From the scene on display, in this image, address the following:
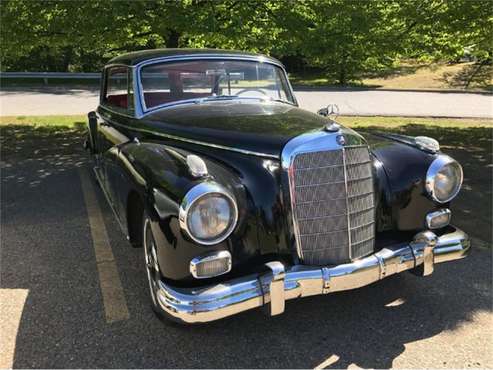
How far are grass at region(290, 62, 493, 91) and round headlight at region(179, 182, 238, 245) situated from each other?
73.0ft

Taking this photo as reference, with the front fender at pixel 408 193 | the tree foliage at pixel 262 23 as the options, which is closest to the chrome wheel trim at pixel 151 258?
the front fender at pixel 408 193

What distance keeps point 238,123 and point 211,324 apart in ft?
4.64

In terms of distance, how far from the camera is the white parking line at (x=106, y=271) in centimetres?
312

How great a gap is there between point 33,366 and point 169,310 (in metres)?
0.84

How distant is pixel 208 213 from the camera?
8.25 ft

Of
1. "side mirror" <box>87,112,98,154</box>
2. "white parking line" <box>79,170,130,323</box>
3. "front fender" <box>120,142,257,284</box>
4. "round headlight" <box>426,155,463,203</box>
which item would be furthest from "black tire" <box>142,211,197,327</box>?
"side mirror" <box>87,112,98,154</box>

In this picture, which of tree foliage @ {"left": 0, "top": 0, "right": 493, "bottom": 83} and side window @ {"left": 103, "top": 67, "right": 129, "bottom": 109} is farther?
tree foliage @ {"left": 0, "top": 0, "right": 493, "bottom": 83}

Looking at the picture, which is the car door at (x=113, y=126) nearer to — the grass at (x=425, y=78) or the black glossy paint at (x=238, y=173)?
the black glossy paint at (x=238, y=173)

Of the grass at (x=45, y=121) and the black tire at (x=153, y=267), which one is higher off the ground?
the grass at (x=45, y=121)

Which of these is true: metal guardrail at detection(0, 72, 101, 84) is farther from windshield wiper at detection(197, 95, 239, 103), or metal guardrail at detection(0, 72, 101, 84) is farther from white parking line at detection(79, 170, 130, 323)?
windshield wiper at detection(197, 95, 239, 103)

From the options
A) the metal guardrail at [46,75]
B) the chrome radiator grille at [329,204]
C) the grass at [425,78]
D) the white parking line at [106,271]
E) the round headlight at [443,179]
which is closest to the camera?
the chrome radiator grille at [329,204]

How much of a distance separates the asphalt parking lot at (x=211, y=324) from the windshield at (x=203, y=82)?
144 centimetres

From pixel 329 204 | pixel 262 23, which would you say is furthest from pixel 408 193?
pixel 262 23

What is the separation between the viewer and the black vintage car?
2.52m
